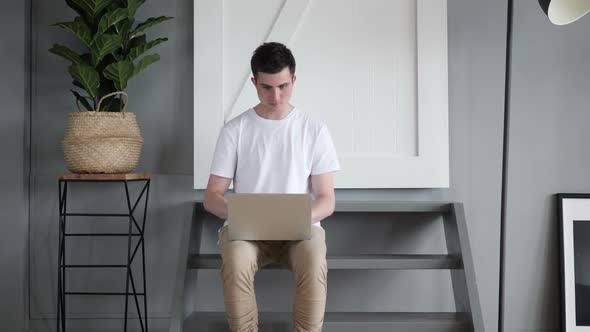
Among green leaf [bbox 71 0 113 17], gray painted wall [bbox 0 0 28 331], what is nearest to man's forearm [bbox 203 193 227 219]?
green leaf [bbox 71 0 113 17]

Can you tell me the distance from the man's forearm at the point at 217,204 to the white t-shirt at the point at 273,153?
0.35 feet

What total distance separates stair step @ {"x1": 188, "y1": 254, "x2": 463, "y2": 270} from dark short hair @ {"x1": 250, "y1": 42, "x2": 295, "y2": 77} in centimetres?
89

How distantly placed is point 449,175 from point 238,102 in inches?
44.1

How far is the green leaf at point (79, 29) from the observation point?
3.07 m

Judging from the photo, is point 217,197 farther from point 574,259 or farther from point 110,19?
point 574,259

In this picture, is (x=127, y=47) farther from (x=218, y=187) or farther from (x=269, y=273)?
(x=269, y=273)

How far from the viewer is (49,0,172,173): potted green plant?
3.05m

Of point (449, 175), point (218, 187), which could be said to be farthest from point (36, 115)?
point (449, 175)

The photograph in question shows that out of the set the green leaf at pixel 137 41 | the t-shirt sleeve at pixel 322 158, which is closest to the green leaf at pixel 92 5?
the green leaf at pixel 137 41

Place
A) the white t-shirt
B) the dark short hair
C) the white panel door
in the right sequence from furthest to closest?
1. the white panel door
2. the white t-shirt
3. the dark short hair

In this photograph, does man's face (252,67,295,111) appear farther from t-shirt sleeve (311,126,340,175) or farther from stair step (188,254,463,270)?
stair step (188,254,463,270)

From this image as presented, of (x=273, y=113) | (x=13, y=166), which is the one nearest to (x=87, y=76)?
(x=13, y=166)

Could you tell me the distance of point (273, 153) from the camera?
2.84 metres

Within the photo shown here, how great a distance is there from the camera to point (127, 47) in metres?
3.22
